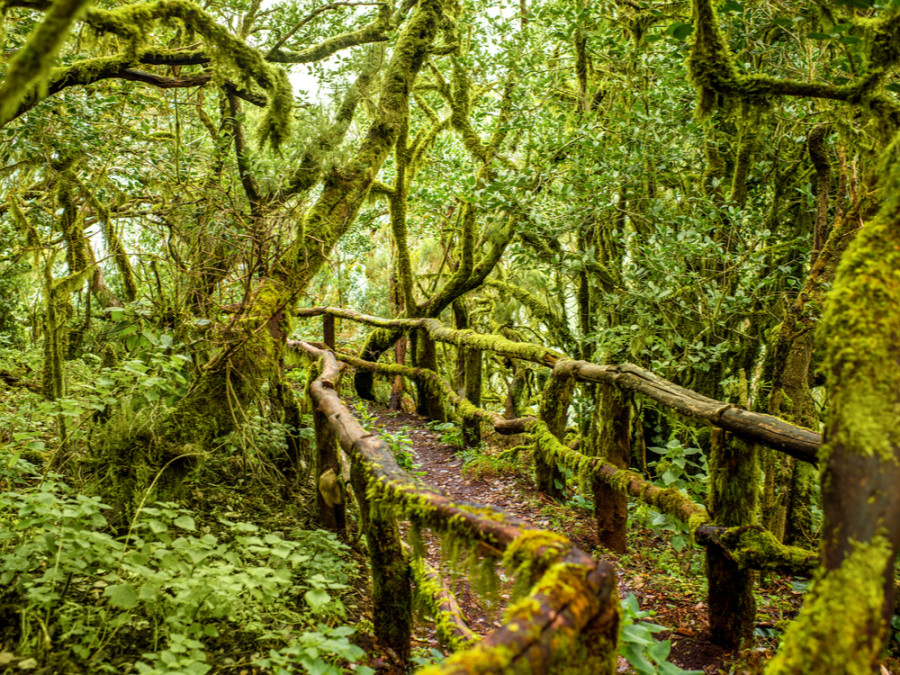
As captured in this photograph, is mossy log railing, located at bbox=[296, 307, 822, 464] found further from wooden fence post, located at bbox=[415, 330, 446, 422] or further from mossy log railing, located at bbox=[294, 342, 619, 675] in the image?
wooden fence post, located at bbox=[415, 330, 446, 422]

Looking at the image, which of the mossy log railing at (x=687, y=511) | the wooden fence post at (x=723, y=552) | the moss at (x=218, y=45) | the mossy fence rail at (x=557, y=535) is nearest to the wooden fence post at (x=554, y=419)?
the mossy fence rail at (x=557, y=535)

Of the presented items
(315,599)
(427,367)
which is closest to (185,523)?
(315,599)

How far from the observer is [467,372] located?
8.20 m

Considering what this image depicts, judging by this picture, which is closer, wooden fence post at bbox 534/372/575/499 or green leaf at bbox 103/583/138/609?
green leaf at bbox 103/583/138/609

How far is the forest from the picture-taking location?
5.26 ft

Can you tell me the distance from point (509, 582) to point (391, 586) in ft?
5.01

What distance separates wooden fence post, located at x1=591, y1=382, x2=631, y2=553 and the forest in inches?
1.0

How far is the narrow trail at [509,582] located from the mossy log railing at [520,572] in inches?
10.9

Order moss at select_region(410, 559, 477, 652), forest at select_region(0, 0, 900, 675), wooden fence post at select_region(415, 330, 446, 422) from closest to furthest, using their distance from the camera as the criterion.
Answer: forest at select_region(0, 0, 900, 675) → moss at select_region(410, 559, 477, 652) → wooden fence post at select_region(415, 330, 446, 422)

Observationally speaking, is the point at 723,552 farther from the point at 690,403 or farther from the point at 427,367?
the point at 427,367

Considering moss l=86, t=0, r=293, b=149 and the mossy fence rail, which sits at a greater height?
moss l=86, t=0, r=293, b=149

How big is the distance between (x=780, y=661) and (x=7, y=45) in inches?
314

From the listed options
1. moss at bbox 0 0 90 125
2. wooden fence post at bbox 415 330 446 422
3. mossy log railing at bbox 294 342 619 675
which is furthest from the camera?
wooden fence post at bbox 415 330 446 422

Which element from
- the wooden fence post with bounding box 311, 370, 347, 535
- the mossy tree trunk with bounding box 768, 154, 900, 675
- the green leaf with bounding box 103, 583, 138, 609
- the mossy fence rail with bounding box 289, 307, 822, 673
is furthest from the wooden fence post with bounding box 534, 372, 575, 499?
the green leaf with bounding box 103, 583, 138, 609
